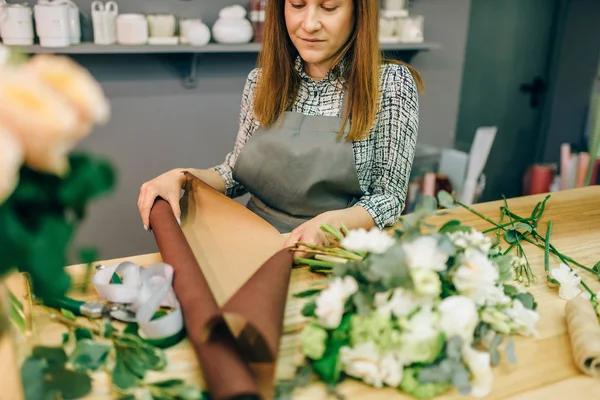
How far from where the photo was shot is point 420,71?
322 centimetres

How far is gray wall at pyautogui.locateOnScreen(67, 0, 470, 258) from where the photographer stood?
2619 mm

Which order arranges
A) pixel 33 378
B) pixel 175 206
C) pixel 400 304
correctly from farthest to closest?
pixel 175 206 < pixel 400 304 < pixel 33 378

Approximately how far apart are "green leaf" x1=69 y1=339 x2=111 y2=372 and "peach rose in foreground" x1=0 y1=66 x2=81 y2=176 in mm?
330

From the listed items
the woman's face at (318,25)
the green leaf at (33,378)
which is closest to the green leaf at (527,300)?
the green leaf at (33,378)

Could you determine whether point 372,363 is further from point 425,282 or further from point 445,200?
point 445,200

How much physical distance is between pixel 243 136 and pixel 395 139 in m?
0.48

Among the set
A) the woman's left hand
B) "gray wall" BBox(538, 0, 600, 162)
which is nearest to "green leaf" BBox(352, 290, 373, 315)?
the woman's left hand

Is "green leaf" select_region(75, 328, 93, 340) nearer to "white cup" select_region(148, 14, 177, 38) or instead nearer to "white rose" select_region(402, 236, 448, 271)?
"white rose" select_region(402, 236, 448, 271)

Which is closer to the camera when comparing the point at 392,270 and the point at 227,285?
the point at 392,270

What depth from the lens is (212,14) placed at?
8.74ft

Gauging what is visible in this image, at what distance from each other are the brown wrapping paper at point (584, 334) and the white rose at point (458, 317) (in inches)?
7.8

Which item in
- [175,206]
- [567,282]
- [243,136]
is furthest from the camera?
[243,136]

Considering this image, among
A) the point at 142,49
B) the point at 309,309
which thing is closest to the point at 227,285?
the point at 309,309

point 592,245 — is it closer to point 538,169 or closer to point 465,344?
point 465,344
